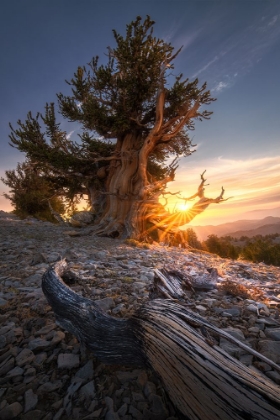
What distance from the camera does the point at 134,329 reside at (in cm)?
194

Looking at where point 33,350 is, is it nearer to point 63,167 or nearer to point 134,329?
point 134,329

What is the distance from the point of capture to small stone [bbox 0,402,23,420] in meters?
1.49

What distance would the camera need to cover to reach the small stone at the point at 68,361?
1.93m

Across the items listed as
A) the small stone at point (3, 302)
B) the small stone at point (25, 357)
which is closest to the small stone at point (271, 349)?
the small stone at point (25, 357)

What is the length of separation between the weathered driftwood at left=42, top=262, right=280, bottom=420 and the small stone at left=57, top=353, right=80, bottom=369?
0.16 meters

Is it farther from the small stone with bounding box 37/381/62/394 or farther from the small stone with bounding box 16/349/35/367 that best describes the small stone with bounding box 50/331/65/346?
the small stone with bounding box 37/381/62/394

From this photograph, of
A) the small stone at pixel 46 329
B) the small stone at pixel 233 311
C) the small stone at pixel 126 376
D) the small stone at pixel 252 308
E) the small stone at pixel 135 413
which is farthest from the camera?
the small stone at pixel 252 308

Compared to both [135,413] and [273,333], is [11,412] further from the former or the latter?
[273,333]

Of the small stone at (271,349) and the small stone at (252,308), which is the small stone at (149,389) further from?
the small stone at (252,308)

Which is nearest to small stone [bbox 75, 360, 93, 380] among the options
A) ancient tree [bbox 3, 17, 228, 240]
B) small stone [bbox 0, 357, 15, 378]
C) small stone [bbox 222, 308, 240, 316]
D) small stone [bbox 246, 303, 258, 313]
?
small stone [bbox 0, 357, 15, 378]

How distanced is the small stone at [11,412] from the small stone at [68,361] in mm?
429

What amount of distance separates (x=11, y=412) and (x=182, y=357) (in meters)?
1.39

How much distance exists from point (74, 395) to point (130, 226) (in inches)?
394

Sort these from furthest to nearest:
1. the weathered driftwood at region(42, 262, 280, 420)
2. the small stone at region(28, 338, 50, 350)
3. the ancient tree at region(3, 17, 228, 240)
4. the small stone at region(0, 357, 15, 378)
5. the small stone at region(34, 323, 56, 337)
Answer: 1. the ancient tree at region(3, 17, 228, 240)
2. the small stone at region(34, 323, 56, 337)
3. the small stone at region(28, 338, 50, 350)
4. the small stone at region(0, 357, 15, 378)
5. the weathered driftwood at region(42, 262, 280, 420)
